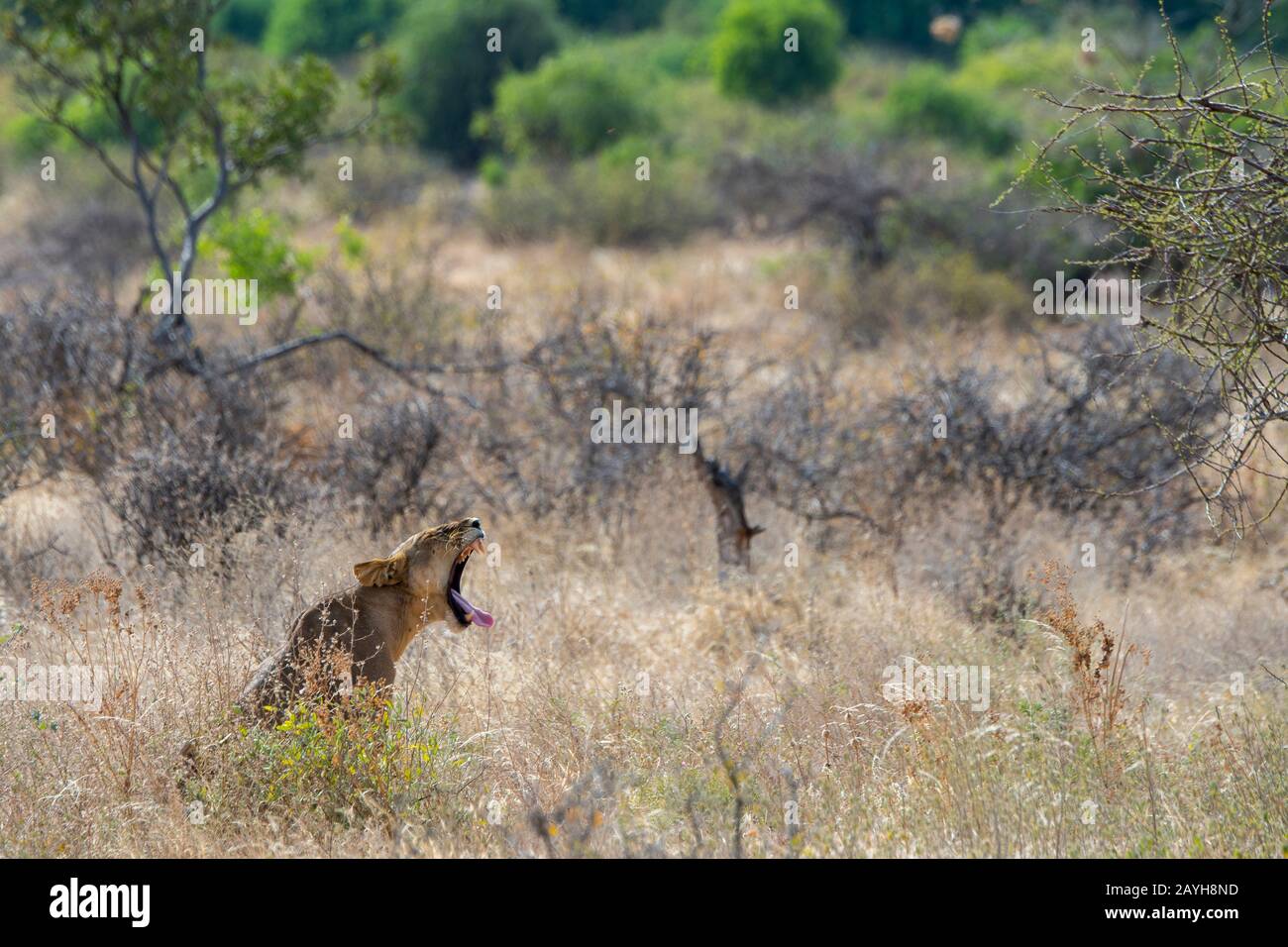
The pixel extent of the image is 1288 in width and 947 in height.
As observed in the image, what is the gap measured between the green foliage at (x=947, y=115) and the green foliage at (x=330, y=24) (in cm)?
1987

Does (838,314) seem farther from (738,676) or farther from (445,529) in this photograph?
(445,529)

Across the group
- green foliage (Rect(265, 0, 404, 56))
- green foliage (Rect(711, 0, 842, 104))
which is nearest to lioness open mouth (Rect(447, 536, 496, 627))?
green foliage (Rect(711, 0, 842, 104))

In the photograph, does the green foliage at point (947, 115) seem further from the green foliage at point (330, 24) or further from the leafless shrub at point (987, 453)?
the green foliage at point (330, 24)

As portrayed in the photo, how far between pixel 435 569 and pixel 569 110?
22.7 meters

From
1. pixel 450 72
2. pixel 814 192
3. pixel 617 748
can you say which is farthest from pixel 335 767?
pixel 450 72

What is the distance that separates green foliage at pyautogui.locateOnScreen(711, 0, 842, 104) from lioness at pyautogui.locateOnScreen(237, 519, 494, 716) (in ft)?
95.3

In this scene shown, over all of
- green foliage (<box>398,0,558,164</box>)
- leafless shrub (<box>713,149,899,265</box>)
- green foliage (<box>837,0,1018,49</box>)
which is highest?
green foliage (<box>837,0,1018,49</box>)

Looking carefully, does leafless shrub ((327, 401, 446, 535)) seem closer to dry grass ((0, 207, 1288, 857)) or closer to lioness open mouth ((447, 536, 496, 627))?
dry grass ((0, 207, 1288, 857))

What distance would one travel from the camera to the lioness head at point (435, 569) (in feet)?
16.5

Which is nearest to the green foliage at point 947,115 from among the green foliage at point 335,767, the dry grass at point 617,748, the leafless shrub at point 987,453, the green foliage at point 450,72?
the green foliage at point 450,72

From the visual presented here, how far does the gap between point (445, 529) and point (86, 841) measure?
1567mm

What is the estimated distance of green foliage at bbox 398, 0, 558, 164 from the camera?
31938mm
